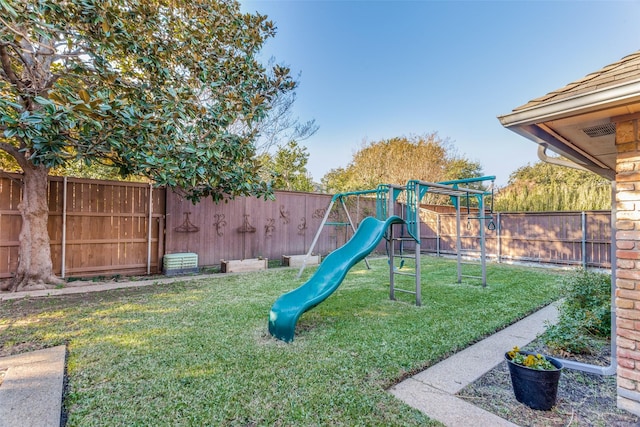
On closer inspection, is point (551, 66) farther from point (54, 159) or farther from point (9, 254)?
point (9, 254)

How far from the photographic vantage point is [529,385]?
6.53 feet

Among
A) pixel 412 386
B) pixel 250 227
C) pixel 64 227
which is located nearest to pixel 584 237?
pixel 412 386

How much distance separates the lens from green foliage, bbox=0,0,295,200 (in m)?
3.92

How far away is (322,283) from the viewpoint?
12.1 ft

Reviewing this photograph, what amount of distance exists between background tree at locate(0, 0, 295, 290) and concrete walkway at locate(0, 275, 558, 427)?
2.76m

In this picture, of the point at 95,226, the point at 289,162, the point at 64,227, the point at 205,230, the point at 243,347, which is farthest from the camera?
the point at 289,162

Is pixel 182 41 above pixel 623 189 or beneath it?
above

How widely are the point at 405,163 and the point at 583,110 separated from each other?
1616 centimetres

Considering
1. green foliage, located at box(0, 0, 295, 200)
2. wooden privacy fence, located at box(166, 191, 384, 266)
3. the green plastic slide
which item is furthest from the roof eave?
wooden privacy fence, located at box(166, 191, 384, 266)

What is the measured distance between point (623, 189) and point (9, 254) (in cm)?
790

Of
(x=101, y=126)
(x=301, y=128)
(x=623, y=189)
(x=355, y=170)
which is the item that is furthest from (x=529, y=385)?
(x=355, y=170)

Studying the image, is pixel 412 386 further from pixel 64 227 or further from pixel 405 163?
pixel 405 163

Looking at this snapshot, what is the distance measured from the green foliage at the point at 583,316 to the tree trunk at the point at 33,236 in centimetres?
712

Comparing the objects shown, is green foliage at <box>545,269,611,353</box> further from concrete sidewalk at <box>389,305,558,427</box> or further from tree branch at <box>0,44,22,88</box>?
tree branch at <box>0,44,22,88</box>
